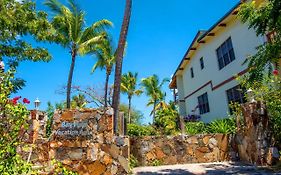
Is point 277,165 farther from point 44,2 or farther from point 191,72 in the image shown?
point 44,2

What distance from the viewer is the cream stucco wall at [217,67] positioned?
1401 cm

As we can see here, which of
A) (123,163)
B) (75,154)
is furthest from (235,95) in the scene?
(75,154)

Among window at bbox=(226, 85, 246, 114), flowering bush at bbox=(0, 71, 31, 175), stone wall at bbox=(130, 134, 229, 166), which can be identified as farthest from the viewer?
window at bbox=(226, 85, 246, 114)

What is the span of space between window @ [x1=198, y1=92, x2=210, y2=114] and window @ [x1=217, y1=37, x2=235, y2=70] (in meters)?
3.48

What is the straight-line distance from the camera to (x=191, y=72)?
2291cm

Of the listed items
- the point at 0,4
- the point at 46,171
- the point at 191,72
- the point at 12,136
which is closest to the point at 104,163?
the point at 46,171

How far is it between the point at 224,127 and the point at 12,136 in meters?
10.2

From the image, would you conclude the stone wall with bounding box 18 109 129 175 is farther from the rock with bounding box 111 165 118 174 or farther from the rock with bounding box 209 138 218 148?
the rock with bounding box 209 138 218 148

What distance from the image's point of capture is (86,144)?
8.28 metres

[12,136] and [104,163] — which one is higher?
[12,136]

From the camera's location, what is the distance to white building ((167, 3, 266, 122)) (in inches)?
568

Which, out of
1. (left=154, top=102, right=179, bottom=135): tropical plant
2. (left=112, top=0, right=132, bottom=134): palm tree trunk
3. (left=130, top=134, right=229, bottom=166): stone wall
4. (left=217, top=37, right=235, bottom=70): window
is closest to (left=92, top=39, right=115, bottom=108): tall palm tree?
(left=154, top=102, right=179, bottom=135): tropical plant

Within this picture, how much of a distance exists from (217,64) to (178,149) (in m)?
8.62

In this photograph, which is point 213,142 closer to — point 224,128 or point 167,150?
point 224,128
